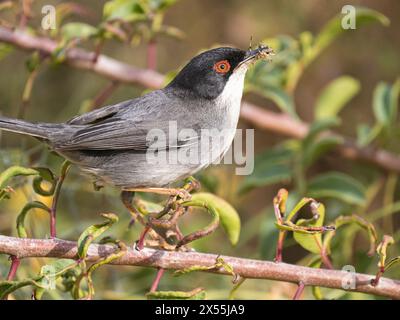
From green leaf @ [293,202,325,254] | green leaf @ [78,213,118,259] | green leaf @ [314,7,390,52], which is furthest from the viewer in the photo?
green leaf @ [314,7,390,52]

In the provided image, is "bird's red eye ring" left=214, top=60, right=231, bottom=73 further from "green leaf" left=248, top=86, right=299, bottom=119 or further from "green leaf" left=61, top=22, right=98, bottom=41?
"green leaf" left=61, top=22, right=98, bottom=41

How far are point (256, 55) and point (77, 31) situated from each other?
1077 mm

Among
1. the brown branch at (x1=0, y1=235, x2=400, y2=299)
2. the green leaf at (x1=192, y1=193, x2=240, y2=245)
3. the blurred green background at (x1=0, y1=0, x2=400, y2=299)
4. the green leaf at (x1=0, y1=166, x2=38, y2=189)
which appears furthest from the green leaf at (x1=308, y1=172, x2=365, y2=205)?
the green leaf at (x1=0, y1=166, x2=38, y2=189)

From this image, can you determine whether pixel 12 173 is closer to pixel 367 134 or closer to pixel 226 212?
pixel 226 212

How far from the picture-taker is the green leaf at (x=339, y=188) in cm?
364

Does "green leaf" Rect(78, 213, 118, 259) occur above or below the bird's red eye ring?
below

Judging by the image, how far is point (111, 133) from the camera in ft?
11.1

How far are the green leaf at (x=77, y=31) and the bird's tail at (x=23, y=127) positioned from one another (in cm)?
63

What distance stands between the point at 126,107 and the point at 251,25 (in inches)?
93.2

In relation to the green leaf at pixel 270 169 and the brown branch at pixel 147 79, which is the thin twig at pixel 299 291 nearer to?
A: the green leaf at pixel 270 169

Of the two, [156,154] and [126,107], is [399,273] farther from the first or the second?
[126,107]

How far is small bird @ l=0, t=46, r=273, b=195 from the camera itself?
3.31 metres

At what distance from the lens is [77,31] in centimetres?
373

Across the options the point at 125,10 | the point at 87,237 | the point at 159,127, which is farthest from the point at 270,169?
the point at 87,237
